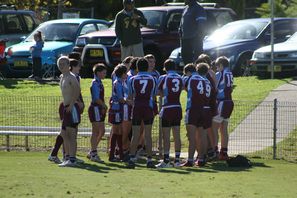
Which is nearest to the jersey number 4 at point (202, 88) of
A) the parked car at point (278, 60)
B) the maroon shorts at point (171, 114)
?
the maroon shorts at point (171, 114)

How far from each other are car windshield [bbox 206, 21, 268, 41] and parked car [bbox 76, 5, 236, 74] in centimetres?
32

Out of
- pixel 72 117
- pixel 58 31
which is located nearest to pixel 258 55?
pixel 58 31

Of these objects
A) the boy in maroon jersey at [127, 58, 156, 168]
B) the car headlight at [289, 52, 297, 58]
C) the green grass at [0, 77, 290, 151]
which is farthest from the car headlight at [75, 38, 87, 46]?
the boy in maroon jersey at [127, 58, 156, 168]

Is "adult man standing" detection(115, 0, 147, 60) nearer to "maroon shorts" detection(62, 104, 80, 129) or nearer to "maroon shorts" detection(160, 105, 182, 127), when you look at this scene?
"maroon shorts" detection(160, 105, 182, 127)

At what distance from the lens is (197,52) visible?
2147cm

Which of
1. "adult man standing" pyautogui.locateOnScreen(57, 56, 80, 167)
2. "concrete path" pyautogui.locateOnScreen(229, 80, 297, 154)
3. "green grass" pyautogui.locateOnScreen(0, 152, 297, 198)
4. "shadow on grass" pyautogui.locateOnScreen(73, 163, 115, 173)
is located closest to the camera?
"green grass" pyautogui.locateOnScreen(0, 152, 297, 198)

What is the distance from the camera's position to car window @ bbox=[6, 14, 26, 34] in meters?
31.4

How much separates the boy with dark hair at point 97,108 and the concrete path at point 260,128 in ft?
8.83

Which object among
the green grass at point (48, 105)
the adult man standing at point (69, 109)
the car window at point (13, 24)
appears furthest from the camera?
the car window at point (13, 24)

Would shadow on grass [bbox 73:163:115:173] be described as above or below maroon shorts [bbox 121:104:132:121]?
below

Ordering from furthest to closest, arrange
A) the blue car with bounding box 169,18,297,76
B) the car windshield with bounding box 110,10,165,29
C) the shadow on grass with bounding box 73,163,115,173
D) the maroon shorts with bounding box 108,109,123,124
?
the car windshield with bounding box 110,10,165,29, the blue car with bounding box 169,18,297,76, the maroon shorts with bounding box 108,109,123,124, the shadow on grass with bounding box 73,163,115,173

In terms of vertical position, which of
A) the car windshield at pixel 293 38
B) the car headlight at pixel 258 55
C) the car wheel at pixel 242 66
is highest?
the car windshield at pixel 293 38

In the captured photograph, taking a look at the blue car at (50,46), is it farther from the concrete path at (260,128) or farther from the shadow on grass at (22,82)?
the concrete path at (260,128)

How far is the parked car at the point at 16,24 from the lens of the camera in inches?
1220
